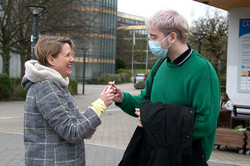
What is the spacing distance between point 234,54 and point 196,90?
23.6 ft

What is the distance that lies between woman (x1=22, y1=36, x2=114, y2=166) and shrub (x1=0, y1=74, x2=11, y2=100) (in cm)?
1705

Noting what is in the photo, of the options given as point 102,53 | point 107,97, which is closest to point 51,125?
point 107,97

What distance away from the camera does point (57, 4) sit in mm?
20312

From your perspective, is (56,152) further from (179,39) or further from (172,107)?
(179,39)

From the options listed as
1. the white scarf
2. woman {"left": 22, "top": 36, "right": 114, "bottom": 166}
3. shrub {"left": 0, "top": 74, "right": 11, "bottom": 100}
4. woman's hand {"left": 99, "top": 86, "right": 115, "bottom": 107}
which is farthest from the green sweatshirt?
shrub {"left": 0, "top": 74, "right": 11, "bottom": 100}

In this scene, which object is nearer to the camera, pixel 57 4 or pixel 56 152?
pixel 56 152

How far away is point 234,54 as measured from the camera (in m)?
8.84

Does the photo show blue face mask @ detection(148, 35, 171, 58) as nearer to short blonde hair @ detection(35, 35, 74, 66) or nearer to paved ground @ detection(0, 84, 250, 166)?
short blonde hair @ detection(35, 35, 74, 66)

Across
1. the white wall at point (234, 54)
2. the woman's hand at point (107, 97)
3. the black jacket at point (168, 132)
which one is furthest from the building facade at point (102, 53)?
the black jacket at point (168, 132)

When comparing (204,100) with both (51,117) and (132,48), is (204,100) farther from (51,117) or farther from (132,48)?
(132,48)

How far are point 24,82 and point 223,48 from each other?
26.2 metres

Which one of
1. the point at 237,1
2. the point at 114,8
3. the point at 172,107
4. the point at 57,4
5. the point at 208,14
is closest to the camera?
the point at 172,107

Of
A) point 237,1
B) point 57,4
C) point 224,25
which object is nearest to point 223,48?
point 224,25

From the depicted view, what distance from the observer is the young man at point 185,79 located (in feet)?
6.81
